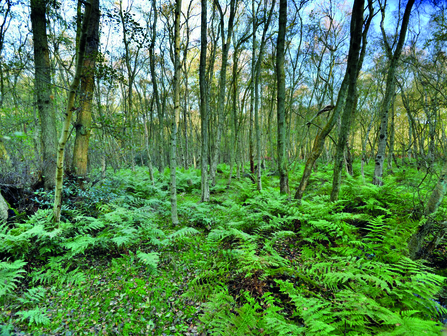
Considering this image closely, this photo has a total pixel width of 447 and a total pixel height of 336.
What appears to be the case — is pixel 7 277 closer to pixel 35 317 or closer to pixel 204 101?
pixel 35 317

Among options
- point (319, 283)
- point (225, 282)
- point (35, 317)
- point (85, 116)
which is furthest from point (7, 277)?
point (85, 116)

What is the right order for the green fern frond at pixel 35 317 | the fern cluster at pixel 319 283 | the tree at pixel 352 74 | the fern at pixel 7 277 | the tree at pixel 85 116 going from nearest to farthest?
the fern cluster at pixel 319 283
the green fern frond at pixel 35 317
the fern at pixel 7 277
the tree at pixel 352 74
the tree at pixel 85 116

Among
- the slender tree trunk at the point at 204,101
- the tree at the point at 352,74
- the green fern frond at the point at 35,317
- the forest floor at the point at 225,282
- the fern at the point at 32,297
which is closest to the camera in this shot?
the forest floor at the point at 225,282

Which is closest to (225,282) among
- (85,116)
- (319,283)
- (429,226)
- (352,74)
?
(319,283)

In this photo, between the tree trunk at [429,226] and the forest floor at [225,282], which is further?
the tree trunk at [429,226]

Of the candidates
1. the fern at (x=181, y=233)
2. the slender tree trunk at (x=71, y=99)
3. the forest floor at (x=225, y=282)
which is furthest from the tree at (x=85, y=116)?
the fern at (x=181, y=233)

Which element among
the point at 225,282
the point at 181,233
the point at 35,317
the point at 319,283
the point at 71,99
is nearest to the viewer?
the point at 35,317

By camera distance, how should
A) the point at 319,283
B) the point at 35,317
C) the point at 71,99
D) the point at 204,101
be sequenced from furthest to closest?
the point at 204,101 → the point at 71,99 → the point at 319,283 → the point at 35,317

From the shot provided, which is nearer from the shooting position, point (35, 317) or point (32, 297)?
point (35, 317)

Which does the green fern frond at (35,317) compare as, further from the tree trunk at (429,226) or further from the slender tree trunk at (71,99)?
the tree trunk at (429,226)

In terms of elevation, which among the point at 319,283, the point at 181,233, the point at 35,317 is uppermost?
the point at 181,233

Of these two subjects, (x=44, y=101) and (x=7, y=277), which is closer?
(x=7, y=277)

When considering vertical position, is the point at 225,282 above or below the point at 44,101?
below

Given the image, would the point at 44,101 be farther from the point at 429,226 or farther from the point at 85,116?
the point at 429,226
